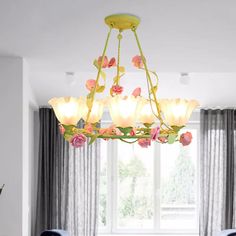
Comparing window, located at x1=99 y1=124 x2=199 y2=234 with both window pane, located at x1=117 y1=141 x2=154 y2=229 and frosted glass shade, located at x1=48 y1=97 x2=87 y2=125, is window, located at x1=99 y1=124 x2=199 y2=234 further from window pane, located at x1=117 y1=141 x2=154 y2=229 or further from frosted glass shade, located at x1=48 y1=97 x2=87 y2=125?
frosted glass shade, located at x1=48 y1=97 x2=87 y2=125

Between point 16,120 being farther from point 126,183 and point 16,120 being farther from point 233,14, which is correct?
point 126,183

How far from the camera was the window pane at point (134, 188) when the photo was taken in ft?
21.8

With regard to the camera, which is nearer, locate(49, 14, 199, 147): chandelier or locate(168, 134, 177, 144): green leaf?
locate(49, 14, 199, 147): chandelier

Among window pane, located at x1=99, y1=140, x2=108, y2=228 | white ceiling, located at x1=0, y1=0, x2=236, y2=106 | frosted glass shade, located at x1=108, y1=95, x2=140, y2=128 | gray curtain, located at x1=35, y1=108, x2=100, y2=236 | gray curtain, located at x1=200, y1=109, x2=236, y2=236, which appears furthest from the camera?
window pane, located at x1=99, y1=140, x2=108, y2=228

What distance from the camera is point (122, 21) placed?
8.18 ft

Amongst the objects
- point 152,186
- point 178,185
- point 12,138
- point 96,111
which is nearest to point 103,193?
point 152,186

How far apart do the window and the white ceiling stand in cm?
270

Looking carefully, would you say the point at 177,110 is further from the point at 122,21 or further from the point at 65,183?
the point at 65,183

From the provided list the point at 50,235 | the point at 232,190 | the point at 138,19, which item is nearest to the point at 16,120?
the point at 138,19

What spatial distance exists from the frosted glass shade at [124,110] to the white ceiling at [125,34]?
54 centimetres

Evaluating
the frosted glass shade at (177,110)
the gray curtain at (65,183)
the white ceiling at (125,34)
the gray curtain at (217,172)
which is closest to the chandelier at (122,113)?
the frosted glass shade at (177,110)

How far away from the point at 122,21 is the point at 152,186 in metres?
4.48

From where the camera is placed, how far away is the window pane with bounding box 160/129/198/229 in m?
6.68

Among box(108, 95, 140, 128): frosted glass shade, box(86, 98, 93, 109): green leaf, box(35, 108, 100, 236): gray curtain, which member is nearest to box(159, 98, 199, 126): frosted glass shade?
box(108, 95, 140, 128): frosted glass shade
